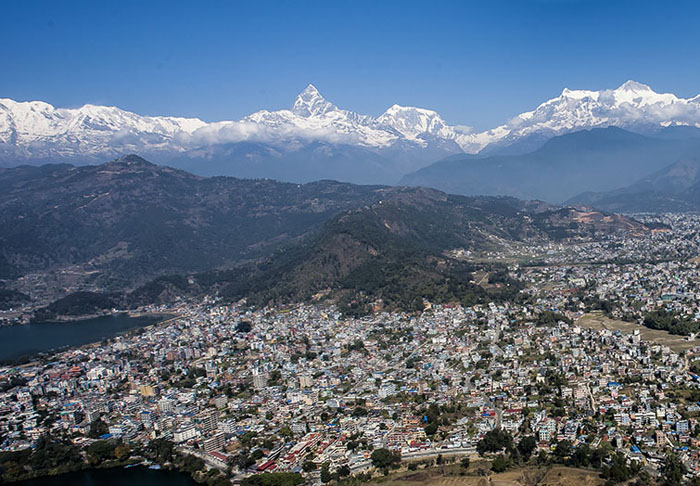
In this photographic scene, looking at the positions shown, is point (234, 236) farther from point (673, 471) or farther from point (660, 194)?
point (660, 194)

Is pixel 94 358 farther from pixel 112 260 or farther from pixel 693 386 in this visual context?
pixel 112 260

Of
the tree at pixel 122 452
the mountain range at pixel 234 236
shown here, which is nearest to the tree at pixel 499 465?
the tree at pixel 122 452

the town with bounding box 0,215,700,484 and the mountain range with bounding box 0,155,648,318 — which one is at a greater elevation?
the mountain range with bounding box 0,155,648,318


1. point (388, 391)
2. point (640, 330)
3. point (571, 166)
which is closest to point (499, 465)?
point (388, 391)

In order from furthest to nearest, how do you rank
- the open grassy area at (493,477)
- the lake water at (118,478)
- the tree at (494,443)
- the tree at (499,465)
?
the lake water at (118,478), the tree at (494,443), the tree at (499,465), the open grassy area at (493,477)

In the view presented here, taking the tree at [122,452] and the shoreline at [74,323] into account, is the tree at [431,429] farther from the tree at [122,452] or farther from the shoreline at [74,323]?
the shoreline at [74,323]

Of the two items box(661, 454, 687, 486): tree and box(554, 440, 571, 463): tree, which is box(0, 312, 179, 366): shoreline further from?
box(661, 454, 687, 486): tree

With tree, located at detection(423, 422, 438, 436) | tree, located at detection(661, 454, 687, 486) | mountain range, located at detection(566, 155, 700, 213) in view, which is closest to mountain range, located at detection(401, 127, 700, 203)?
mountain range, located at detection(566, 155, 700, 213)

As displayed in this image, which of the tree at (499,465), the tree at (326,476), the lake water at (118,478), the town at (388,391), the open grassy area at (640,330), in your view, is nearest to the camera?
the tree at (499,465)
